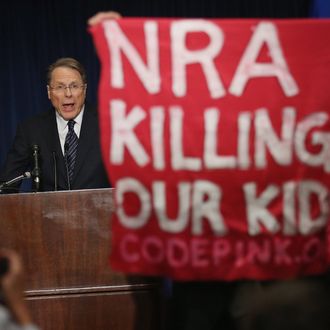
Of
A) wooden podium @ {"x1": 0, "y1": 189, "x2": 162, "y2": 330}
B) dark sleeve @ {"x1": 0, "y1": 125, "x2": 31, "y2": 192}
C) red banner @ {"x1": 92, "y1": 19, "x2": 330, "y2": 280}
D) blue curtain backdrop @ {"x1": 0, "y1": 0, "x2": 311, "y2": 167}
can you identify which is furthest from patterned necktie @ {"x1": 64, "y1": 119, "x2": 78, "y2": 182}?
blue curtain backdrop @ {"x1": 0, "y1": 0, "x2": 311, "y2": 167}

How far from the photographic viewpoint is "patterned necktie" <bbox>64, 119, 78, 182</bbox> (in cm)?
322

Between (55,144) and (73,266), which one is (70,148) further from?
(73,266)

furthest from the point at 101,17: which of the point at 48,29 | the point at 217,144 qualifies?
the point at 48,29

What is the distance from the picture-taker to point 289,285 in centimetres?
176

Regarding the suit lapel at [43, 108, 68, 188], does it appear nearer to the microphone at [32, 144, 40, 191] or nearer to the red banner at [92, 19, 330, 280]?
the microphone at [32, 144, 40, 191]

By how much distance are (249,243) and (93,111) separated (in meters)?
1.45

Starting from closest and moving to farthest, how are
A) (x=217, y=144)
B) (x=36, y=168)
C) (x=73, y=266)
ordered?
1. (x=217, y=144)
2. (x=73, y=266)
3. (x=36, y=168)

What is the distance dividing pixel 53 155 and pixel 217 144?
120 cm

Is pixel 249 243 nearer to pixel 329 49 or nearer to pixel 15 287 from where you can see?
pixel 329 49

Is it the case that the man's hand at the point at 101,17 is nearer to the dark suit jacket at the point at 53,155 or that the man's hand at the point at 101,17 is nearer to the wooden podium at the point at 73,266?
the wooden podium at the point at 73,266

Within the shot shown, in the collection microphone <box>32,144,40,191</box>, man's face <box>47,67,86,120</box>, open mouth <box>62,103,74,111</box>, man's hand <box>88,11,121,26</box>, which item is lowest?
microphone <box>32,144,40,191</box>

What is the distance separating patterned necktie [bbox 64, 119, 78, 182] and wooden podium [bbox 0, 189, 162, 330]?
0.50 meters

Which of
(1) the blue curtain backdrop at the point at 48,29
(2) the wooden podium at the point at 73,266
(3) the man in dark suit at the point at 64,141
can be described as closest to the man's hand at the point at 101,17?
(2) the wooden podium at the point at 73,266

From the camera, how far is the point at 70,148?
3275 mm
